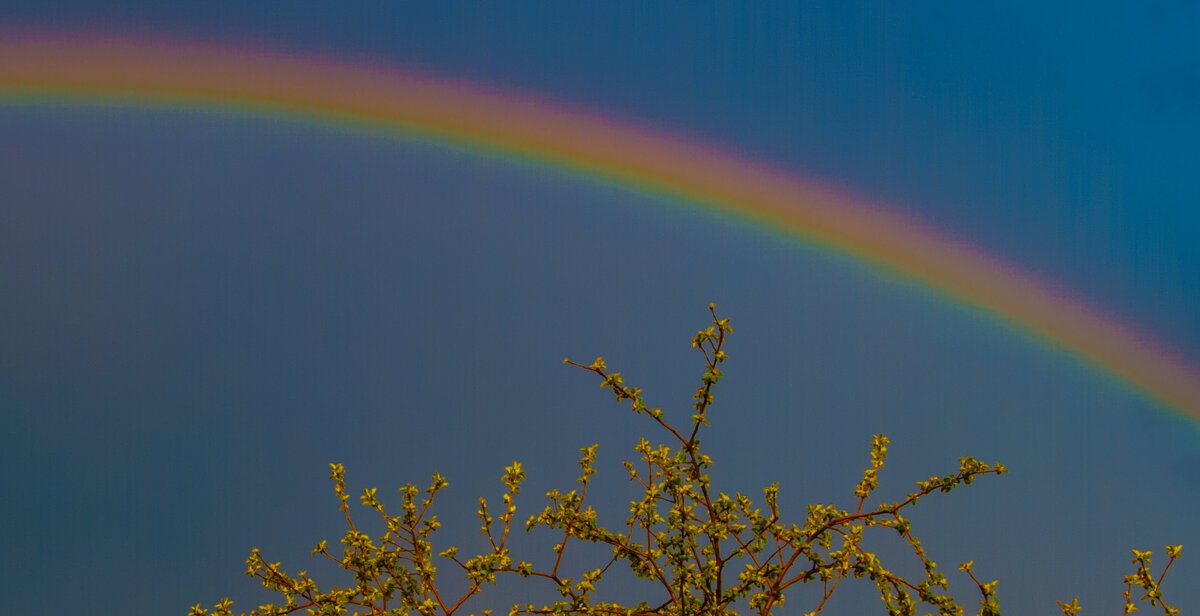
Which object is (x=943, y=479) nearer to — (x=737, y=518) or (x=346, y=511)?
(x=737, y=518)

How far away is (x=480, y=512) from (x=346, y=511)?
3.68 feet

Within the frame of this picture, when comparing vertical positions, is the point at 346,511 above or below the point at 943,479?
above

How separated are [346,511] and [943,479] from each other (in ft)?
14.9

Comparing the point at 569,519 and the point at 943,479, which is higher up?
the point at 569,519

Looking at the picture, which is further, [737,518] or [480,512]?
[480,512]

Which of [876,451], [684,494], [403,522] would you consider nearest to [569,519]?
[684,494]

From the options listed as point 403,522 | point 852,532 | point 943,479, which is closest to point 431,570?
point 403,522

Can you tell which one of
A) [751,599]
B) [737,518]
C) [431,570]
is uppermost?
[431,570]

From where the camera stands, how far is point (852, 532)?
6352mm

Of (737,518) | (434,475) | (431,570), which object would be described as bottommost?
(737,518)

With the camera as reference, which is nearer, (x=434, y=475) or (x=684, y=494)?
(x=684, y=494)

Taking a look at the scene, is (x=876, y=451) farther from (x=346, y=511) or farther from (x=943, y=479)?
(x=346, y=511)

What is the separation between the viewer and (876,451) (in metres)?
6.78

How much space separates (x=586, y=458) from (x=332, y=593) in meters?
2.18
